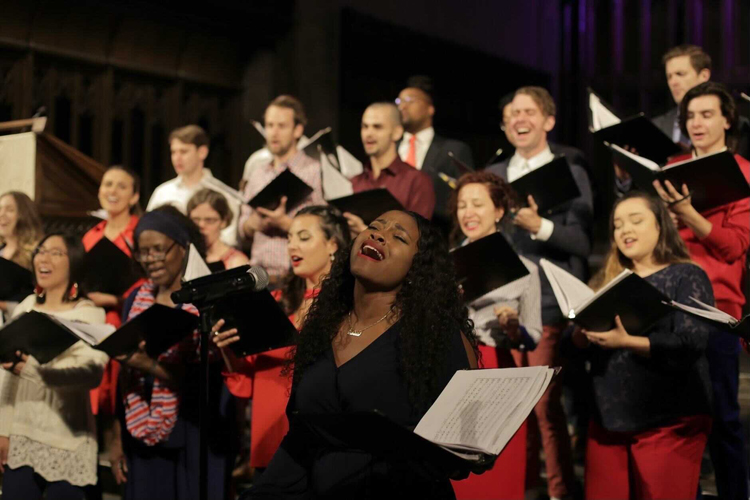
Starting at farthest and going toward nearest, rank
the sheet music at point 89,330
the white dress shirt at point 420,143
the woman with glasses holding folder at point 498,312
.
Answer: the white dress shirt at point 420,143, the woman with glasses holding folder at point 498,312, the sheet music at point 89,330

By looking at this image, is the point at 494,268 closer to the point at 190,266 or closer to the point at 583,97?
the point at 190,266

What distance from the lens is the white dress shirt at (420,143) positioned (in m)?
4.75

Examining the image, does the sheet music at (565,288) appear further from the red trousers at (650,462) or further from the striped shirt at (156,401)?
the striped shirt at (156,401)

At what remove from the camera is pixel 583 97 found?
8.98m

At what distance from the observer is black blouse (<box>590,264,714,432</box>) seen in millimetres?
2896

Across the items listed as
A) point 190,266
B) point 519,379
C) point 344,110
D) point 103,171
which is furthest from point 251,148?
point 519,379

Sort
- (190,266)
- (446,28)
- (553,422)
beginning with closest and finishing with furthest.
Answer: (190,266) < (553,422) < (446,28)

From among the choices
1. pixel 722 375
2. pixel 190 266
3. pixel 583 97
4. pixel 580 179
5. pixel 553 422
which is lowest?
pixel 553 422

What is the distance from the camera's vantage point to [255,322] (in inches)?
111

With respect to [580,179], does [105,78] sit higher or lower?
higher

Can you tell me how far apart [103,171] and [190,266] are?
6.74 feet

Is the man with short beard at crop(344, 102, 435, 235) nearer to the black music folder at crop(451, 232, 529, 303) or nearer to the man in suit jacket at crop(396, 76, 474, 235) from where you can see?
the man in suit jacket at crop(396, 76, 474, 235)

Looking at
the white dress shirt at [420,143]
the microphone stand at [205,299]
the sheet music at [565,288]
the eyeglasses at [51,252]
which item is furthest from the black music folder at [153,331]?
the white dress shirt at [420,143]

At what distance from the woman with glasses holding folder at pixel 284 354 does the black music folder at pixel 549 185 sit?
2.39 feet
